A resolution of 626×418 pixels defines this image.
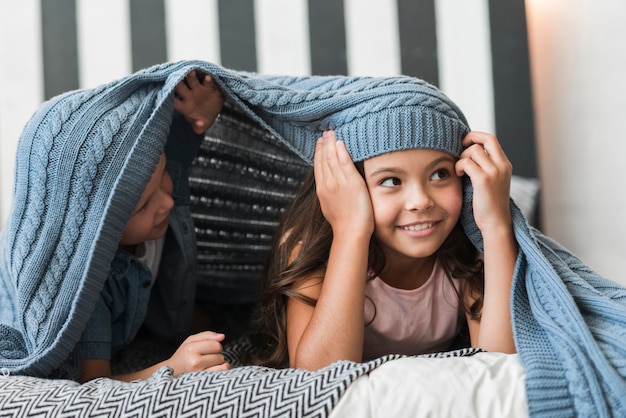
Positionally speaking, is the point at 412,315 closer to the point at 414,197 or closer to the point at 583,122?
the point at 414,197

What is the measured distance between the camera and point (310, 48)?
6.66 feet

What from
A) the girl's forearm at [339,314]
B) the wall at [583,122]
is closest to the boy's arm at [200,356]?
the girl's forearm at [339,314]

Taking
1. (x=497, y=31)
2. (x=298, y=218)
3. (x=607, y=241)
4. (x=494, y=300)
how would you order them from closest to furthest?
(x=494, y=300) < (x=298, y=218) < (x=607, y=241) < (x=497, y=31)

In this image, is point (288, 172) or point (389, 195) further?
point (288, 172)

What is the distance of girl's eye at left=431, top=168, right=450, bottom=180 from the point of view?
109 cm

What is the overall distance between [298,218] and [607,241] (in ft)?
2.82

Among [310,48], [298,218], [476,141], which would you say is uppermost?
[310,48]

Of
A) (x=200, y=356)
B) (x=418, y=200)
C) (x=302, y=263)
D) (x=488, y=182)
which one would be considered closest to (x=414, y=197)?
(x=418, y=200)

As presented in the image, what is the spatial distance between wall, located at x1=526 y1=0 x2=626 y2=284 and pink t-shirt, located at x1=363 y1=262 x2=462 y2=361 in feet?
1.98

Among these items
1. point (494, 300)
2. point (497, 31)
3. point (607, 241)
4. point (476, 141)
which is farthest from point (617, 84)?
point (494, 300)

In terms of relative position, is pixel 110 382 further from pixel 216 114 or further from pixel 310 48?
pixel 310 48

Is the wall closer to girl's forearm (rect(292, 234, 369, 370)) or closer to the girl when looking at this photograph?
the girl

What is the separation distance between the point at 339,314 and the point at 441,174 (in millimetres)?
261

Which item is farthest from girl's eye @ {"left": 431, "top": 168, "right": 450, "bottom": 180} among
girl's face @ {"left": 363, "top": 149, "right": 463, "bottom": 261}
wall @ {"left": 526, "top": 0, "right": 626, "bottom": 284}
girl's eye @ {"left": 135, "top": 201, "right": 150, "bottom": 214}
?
wall @ {"left": 526, "top": 0, "right": 626, "bottom": 284}
